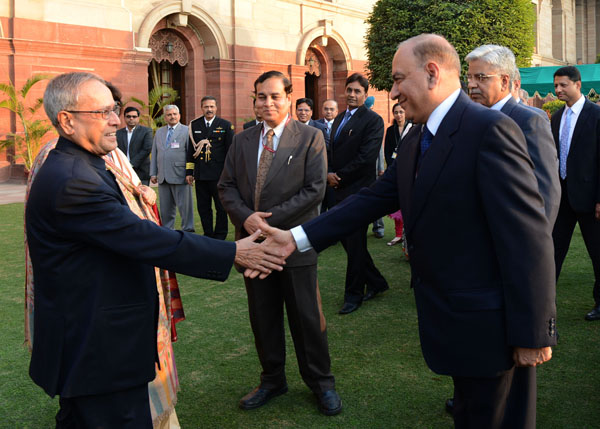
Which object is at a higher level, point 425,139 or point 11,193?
point 425,139

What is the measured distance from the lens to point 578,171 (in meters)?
5.64

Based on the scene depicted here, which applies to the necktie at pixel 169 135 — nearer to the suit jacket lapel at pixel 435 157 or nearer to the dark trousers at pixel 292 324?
the dark trousers at pixel 292 324

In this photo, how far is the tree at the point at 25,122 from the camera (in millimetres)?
15102

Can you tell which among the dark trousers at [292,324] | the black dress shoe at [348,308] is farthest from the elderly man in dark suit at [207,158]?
the dark trousers at [292,324]

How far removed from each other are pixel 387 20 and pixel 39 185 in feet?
64.9

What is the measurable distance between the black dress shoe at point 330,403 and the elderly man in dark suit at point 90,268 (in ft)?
4.78

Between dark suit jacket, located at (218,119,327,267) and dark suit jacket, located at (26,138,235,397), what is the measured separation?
Result: 1452mm

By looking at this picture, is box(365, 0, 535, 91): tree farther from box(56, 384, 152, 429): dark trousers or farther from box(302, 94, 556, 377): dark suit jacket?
box(56, 384, 152, 429): dark trousers

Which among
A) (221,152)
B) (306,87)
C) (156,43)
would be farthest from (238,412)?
(306,87)

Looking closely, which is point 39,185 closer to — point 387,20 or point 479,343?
point 479,343

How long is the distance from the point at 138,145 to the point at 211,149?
1427 mm

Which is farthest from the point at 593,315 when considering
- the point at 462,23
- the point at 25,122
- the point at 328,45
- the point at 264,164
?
the point at 328,45

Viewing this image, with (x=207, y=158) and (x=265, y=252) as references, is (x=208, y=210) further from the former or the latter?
(x=265, y=252)

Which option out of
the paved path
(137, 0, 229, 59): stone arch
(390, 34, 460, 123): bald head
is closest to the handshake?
(390, 34, 460, 123): bald head
